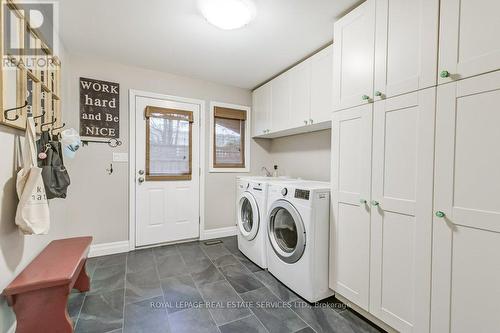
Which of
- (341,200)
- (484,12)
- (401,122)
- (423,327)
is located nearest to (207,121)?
(341,200)

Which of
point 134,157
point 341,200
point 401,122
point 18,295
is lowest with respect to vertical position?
point 18,295

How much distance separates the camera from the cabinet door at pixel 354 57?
4.96 feet

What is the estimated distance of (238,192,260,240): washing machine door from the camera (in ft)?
7.73

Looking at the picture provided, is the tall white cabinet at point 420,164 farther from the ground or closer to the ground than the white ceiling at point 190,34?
closer to the ground

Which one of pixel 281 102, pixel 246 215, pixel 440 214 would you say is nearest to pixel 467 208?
pixel 440 214

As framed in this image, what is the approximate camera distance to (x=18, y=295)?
1.18 meters

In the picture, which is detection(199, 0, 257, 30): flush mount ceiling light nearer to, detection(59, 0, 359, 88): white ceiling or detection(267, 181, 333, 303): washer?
detection(59, 0, 359, 88): white ceiling

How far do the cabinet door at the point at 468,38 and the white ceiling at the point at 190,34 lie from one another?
2.44ft

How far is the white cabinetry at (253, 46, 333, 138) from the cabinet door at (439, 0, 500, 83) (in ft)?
3.09

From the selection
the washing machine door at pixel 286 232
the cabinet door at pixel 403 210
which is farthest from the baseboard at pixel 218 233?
the cabinet door at pixel 403 210

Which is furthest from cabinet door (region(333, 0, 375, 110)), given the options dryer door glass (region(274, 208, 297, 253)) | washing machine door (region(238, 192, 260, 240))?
washing machine door (region(238, 192, 260, 240))

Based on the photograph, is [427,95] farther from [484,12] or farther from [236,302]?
[236,302]

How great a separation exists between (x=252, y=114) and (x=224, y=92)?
0.55 meters

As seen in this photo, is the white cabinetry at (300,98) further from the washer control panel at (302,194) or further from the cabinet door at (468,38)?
the cabinet door at (468,38)
